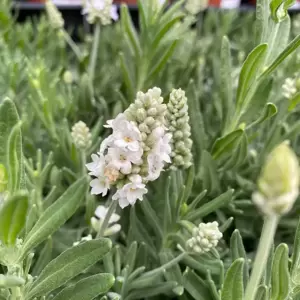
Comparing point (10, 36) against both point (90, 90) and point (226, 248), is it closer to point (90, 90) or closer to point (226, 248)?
point (90, 90)

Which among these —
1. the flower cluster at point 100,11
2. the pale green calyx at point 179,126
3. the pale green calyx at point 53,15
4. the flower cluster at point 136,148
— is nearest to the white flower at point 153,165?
the flower cluster at point 136,148

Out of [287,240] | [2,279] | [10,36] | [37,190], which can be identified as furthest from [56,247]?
[10,36]

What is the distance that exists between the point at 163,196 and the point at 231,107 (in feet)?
0.71

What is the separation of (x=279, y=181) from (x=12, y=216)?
10.9 inches

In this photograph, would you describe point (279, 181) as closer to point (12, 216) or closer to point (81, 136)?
point (12, 216)

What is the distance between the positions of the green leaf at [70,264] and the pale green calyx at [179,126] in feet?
0.65

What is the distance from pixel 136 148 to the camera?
52 cm

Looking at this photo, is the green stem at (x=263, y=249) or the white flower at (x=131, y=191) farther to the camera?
the white flower at (x=131, y=191)

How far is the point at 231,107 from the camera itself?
0.87 m

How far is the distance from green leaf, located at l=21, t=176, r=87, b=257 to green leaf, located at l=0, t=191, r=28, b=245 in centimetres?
4

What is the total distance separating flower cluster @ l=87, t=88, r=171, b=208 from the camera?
0.53 m

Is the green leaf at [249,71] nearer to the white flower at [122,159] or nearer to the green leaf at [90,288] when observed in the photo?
the white flower at [122,159]

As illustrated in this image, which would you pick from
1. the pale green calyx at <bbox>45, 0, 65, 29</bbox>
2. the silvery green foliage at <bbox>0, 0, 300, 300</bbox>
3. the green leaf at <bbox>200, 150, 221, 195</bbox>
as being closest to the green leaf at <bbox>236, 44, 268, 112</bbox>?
the silvery green foliage at <bbox>0, 0, 300, 300</bbox>

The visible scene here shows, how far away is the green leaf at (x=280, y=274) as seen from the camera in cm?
52
